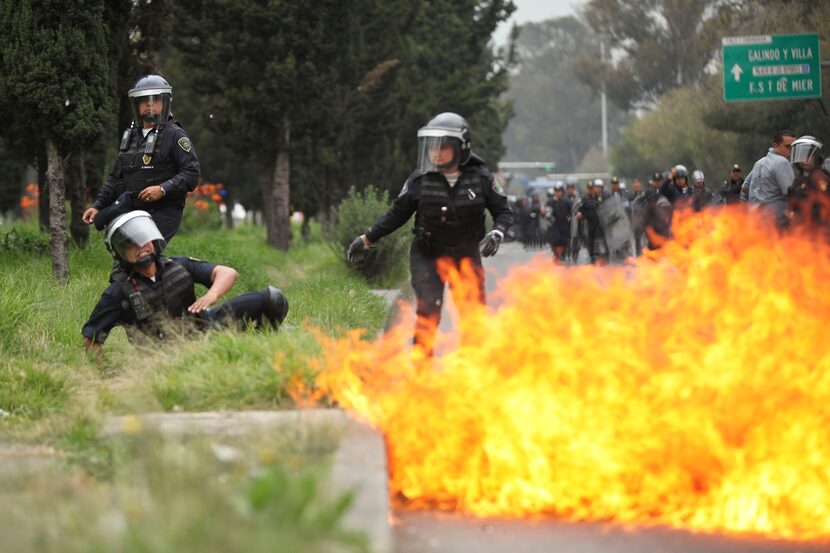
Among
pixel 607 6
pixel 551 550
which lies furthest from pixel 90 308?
pixel 607 6

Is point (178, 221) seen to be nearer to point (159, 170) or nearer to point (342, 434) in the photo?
point (159, 170)

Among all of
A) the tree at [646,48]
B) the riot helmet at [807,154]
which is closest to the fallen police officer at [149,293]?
the riot helmet at [807,154]

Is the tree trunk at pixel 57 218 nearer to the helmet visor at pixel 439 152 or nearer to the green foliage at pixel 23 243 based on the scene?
the green foliage at pixel 23 243

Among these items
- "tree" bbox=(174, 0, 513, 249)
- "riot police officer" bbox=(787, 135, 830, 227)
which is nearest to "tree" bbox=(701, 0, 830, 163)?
"tree" bbox=(174, 0, 513, 249)

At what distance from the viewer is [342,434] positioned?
6.00 meters

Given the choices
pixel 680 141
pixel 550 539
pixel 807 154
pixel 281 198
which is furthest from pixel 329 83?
pixel 680 141

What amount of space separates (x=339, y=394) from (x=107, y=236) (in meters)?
2.57

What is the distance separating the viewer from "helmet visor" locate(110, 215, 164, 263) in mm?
8461

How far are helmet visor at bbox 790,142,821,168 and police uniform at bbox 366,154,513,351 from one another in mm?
5635

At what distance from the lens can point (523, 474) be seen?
19.6ft

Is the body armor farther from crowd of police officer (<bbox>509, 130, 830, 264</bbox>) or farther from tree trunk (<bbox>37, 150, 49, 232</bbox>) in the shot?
tree trunk (<bbox>37, 150, 49, 232</bbox>)

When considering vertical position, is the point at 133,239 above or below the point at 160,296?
above

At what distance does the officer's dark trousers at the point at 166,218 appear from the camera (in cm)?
1040

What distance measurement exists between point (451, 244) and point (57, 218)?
6.72 m
